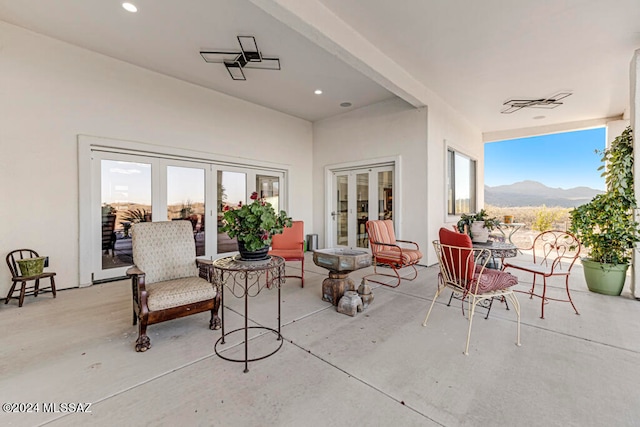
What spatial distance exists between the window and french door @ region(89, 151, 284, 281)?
14.5ft

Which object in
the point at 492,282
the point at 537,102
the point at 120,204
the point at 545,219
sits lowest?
the point at 492,282

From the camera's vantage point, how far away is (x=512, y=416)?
1.48m

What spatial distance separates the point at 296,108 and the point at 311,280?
3.91m

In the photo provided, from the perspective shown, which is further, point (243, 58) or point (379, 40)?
point (243, 58)

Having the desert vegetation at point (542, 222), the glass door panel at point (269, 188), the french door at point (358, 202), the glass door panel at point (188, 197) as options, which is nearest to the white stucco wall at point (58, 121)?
the glass door panel at point (188, 197)

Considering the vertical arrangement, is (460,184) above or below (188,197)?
above

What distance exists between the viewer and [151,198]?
4.53m

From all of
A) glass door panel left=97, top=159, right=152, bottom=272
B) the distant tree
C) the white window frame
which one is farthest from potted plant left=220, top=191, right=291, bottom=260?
the distant tree

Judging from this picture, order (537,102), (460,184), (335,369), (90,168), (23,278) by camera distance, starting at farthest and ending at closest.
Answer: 1. (460,184)
2. (537,102)
3. (90,168)
4. (23,278)
5. (335,369)

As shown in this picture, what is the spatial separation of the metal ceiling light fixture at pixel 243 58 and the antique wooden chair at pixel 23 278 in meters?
3.47

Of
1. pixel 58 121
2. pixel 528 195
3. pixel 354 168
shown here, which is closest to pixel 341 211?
pixel 354 168

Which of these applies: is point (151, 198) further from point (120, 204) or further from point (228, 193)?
point (228, 193)

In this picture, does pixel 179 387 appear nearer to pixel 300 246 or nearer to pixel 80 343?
pixel 80 343

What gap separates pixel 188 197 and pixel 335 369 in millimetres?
4236
